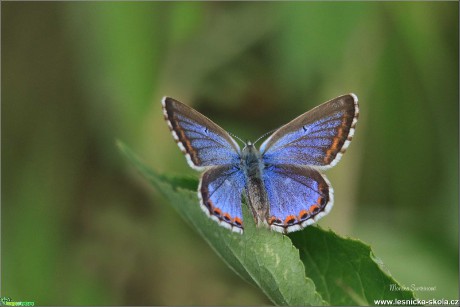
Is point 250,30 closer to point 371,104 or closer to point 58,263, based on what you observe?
point 371,104

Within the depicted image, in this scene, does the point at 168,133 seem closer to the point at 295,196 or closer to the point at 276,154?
the point at 276,154

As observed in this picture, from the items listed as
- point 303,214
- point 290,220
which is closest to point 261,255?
point 290,220

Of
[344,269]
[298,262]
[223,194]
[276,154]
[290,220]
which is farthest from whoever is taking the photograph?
[276,154]

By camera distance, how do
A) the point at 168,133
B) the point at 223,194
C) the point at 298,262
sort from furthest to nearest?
the point at 168,133, the point at 223,194, the point at 298,262

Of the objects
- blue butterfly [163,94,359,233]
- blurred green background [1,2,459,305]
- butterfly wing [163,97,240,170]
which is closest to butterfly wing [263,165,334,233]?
blue butterfly [163,94,359,233]

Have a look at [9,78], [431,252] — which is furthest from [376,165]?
[9,78]

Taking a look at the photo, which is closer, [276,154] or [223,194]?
[223,194]

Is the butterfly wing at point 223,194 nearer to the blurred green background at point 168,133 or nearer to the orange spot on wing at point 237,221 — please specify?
the orange spot on wing at point 237,221

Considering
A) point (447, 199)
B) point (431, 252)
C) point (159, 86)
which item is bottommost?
point (431, 252)
